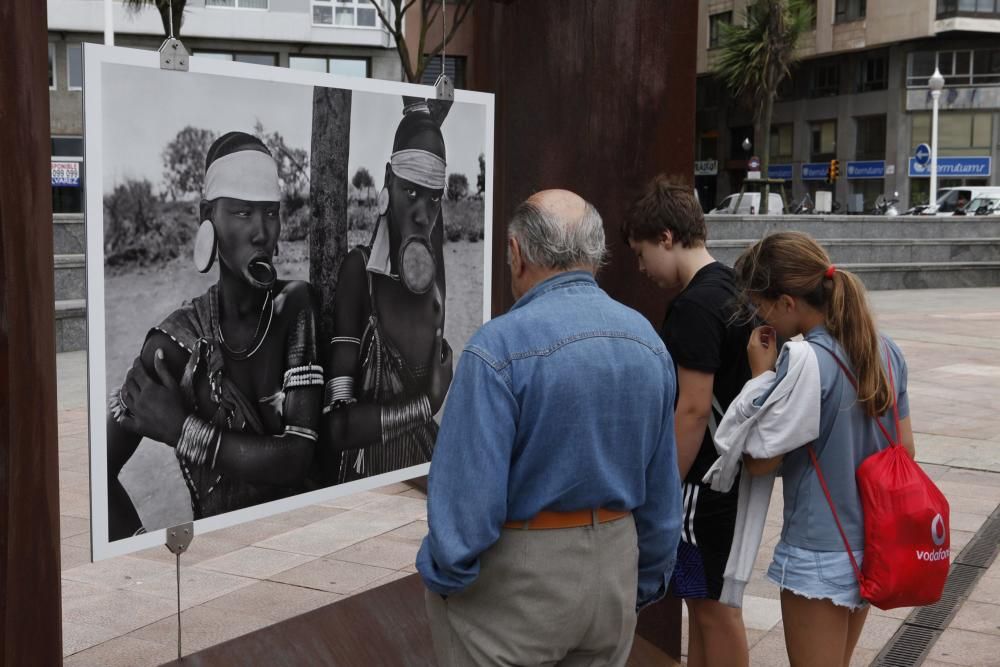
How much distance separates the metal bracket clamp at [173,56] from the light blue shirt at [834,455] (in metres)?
1.56

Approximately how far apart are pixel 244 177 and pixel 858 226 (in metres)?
21.1

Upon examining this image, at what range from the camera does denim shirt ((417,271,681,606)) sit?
7.33ft

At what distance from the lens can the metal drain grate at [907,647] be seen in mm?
4508

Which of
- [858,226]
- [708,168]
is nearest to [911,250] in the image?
[858,226]

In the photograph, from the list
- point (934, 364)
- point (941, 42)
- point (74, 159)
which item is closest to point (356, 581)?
point (934, 364)

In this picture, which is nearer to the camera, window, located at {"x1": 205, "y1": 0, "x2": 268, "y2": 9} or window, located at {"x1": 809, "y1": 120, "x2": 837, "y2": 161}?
window, located at {"x1": 205, "y1": 0, "x2": 268, "y2": 9}

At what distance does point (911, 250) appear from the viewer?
2300cm

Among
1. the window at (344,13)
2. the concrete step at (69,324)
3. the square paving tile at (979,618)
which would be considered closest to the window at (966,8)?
the window at (344,13)

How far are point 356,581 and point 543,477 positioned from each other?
10.9 feet

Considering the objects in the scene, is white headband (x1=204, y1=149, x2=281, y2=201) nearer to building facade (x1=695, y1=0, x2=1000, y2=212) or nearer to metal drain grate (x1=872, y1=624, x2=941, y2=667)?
metal drain grate (x1=872, y1=624, x2=941, y2=667)

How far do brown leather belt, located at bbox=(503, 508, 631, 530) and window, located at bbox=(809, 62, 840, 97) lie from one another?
54.7 metres

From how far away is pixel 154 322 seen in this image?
274 centimetres

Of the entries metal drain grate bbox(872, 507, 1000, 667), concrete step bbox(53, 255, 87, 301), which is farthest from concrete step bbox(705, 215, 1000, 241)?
metal drain grate bbox(872, 507, 1000, 667)

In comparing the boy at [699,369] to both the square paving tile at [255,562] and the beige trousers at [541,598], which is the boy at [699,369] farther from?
the square paving tile at [255,562]
